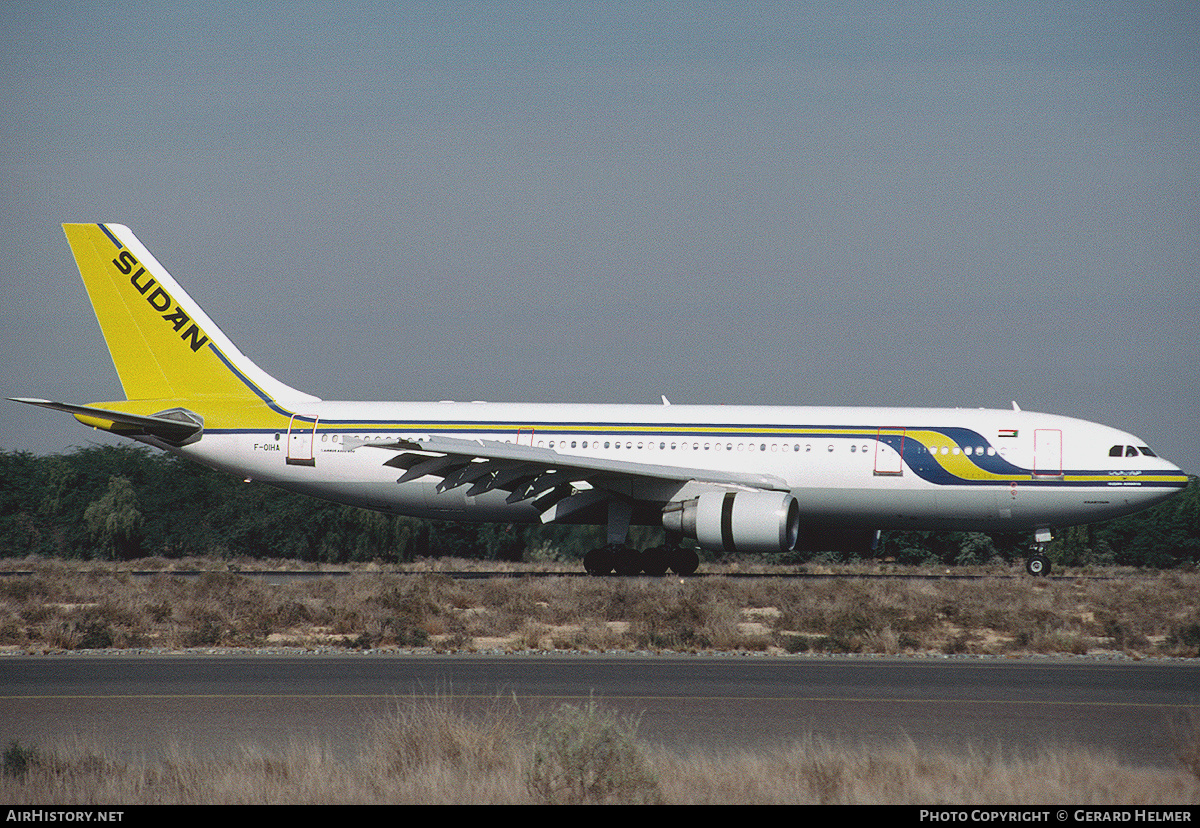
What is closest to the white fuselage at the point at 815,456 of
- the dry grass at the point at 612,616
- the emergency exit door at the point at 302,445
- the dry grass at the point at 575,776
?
the emergency exit door at the point at 302,445

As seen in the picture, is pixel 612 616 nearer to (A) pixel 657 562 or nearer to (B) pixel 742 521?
(B) pixel 742 521

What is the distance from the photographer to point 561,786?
377 inches

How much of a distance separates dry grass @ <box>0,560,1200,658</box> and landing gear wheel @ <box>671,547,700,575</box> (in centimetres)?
244

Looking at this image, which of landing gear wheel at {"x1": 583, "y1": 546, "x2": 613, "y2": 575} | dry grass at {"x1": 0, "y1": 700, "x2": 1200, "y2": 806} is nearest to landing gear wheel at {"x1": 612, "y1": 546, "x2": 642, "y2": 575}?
landing gear wheel at {"x1": 583, "y1": 546, "x2": 613, "y2": 575}

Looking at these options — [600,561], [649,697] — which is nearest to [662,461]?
[600,561]

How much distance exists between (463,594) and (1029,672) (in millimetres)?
12076

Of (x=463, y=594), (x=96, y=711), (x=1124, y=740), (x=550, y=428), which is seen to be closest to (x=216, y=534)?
(x=550, y=428)

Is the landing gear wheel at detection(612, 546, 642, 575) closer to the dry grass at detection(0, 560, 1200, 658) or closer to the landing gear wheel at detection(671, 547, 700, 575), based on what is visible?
the landing gear wheel at detection(671, 547, 700, 575)

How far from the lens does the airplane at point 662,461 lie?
94.9ft

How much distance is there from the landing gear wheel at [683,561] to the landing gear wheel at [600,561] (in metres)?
1.54

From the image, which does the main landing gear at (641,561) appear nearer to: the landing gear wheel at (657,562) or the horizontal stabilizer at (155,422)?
the landing gear wheel at (657,562)

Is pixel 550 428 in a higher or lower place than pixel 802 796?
higher
